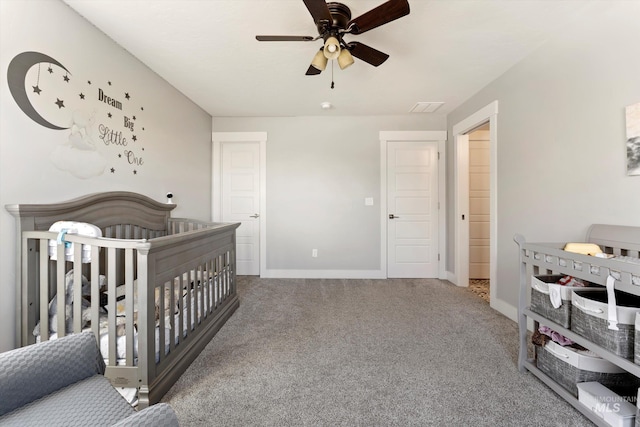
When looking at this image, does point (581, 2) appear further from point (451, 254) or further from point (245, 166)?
point (245, 166)

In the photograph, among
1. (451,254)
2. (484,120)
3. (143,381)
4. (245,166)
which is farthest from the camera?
(245,166)

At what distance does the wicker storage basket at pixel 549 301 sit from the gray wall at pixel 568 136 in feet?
1.77

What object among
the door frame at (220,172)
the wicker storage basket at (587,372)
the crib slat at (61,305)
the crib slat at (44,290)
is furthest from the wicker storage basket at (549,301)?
the door frame at (220,172)

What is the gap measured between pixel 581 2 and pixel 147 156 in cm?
347

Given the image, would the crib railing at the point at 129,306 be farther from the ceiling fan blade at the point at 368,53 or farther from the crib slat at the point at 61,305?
the ceiling fan blade at the point at 368,53

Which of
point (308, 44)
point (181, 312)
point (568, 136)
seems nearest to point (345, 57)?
point (308, 44)

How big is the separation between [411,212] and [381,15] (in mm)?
2740

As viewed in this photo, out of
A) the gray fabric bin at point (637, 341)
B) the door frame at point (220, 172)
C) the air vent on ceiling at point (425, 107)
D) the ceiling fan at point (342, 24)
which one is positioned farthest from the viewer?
the door frame at point (220, 172)

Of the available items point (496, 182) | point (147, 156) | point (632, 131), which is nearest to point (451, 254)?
point (496, 182)

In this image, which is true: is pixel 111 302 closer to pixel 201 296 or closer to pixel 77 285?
pixel 77 285

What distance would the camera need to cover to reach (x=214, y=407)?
1.37m

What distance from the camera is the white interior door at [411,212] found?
375 centimetres

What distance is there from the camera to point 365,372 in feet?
5.44

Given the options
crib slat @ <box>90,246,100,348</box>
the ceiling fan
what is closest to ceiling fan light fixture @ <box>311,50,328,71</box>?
the ceiling fan
